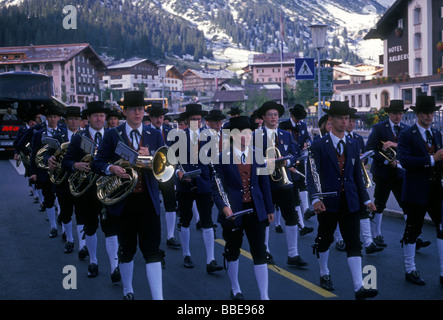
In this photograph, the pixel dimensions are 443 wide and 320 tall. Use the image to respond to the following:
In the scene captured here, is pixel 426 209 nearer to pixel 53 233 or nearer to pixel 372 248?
pixel 372 248

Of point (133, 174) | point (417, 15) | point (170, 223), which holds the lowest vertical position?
point (170, 223)

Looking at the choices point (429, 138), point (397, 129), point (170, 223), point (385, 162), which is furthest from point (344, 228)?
point (170, 223)

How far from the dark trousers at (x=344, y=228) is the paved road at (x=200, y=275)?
1.93ft

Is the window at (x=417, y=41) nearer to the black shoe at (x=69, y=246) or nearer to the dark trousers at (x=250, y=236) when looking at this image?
the black shoe at (x=69, y=246)

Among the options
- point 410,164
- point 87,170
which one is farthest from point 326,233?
point 87,170

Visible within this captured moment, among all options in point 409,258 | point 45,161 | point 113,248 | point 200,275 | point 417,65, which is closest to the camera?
point 409,258

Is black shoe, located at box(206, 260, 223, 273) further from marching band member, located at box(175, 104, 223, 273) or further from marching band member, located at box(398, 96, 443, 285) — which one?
marching band member, located at box(398, 96, 443, 285)

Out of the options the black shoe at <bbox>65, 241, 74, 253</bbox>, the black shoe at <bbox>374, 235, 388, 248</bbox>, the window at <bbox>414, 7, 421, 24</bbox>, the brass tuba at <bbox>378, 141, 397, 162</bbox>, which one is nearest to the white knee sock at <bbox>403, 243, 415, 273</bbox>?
the black shoe at <bbox>374, 235, 388, 248</bbox>

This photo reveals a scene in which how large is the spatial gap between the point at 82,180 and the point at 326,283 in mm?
3760

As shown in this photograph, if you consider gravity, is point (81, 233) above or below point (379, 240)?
above

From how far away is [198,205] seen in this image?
27.5ft

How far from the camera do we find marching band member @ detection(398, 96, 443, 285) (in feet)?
22.6

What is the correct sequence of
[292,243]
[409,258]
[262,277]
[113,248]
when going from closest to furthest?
[262,277] → [409,258] → [113,248] → [292,243]

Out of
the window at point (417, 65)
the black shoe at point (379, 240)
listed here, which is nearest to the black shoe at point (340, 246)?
the black shoe at point (379, 240)
